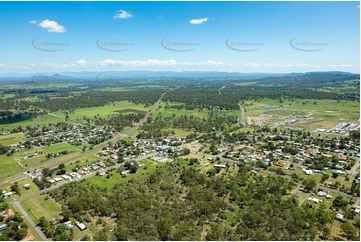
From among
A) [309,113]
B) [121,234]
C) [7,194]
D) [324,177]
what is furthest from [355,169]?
[309,113]

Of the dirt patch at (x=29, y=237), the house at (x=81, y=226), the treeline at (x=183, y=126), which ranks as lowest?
the dirt patch at (x=29, y=237)

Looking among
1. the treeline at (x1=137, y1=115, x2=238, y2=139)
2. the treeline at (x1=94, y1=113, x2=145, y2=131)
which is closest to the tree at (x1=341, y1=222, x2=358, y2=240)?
the treeline at (x1=137, y1=115, x2=238, y2=139)

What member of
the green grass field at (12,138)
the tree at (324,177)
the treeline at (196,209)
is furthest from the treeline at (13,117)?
the tree at (324,177)

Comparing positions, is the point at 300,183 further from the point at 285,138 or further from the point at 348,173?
the point at 285,138

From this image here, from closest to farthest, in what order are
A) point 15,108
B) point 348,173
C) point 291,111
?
1. point 348,173
2. point 291,111
3. point 15,108

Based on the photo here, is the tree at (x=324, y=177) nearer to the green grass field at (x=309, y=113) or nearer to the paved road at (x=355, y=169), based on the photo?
the paved road at (x=355, y=169)

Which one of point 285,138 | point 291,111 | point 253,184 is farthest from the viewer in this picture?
point 291,111

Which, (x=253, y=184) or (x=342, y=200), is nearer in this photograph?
(x=342, y=200)

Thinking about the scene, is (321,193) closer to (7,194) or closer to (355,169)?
(355,169)

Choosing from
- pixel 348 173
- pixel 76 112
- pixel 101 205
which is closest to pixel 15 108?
pixel 76 112
